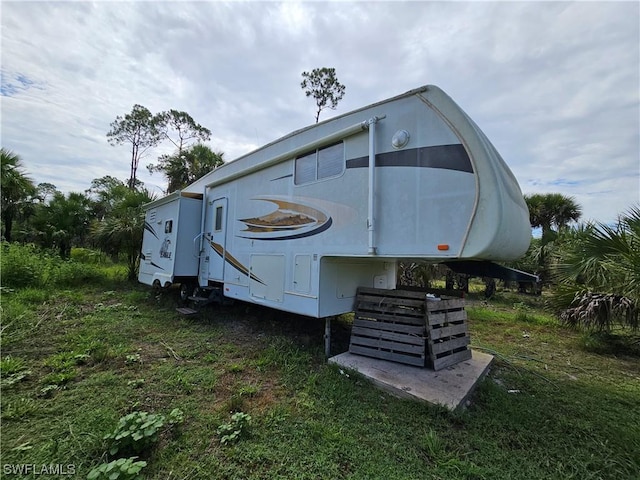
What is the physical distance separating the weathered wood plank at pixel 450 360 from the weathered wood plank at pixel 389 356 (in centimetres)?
16

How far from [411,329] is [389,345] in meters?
0.38

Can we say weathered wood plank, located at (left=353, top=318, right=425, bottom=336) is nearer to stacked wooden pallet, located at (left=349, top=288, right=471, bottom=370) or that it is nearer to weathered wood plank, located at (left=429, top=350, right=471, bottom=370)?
stacked wooden pallet, located at (left=349, top=288, right=471, bottom=370)

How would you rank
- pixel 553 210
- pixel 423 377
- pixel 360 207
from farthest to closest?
pixel 553 210 < pixel 360 207 < pixel 423 377

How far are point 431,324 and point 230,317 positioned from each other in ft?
14.0

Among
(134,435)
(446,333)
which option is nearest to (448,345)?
(446,333)

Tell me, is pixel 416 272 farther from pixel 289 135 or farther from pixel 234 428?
pixel 234 428

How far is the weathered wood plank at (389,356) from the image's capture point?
387 centimetres

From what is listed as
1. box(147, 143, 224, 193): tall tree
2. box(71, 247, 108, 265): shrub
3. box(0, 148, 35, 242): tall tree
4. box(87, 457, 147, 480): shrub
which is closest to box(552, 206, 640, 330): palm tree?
box(87, 457, 147, 480): shrub

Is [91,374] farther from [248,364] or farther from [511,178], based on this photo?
[511,178]

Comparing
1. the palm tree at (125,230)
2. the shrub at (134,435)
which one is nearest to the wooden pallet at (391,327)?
the shrub at (134,435)

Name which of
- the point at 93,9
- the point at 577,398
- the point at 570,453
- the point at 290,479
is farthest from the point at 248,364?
the point at 93,9

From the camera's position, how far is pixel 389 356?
4074 millimetres

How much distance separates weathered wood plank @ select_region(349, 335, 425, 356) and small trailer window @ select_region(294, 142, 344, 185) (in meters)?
2.36

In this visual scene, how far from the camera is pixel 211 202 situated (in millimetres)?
6898
